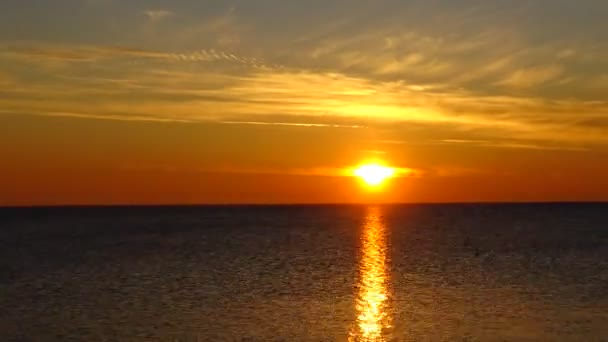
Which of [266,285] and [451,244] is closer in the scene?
[266,285]

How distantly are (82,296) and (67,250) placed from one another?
171ft

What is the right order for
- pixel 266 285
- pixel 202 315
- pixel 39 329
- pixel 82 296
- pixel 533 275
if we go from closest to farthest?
1. pixel 39 329
2. pixel 202 315
3. pixel 82 296
4. pixel 266 285
5. pixel 533 275

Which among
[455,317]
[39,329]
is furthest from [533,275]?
[39,329]

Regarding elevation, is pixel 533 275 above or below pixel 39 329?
above

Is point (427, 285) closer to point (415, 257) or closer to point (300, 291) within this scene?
point (300, 291)

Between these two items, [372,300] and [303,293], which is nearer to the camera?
[372,300]

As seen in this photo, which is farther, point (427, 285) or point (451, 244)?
point (451, 244)

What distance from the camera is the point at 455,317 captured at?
1827 inches

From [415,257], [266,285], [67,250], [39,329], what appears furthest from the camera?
[67,250]

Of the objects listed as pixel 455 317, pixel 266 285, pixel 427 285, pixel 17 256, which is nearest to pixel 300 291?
pixel 266 285

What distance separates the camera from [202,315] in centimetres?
4803

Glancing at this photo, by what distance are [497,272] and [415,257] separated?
19.3 meters

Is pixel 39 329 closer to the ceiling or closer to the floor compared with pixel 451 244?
closer to the floor

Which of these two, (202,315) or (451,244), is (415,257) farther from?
(202,315)
